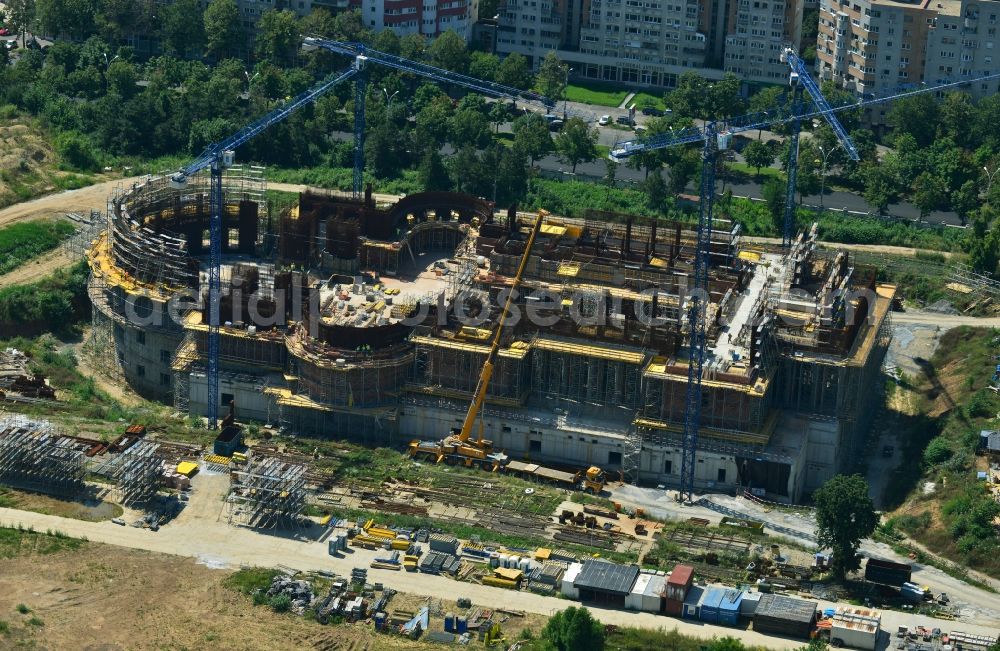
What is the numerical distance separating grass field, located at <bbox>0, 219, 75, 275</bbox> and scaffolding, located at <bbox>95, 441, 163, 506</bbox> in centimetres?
4494

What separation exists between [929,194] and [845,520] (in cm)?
7063

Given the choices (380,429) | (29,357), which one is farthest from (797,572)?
(29,357)

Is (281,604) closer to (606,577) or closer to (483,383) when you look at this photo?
(606,577)

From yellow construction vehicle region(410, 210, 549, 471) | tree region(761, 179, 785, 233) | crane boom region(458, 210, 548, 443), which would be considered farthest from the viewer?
tree region(761, 179, 785, 233)

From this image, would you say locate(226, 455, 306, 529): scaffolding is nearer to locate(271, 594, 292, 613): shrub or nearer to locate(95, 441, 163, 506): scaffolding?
locate(95, 441, 163, 506): scaffolding

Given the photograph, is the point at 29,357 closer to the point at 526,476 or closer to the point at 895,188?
the point at 526,476

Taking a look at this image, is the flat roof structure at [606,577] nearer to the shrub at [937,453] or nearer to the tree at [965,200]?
the shrub at [937,453]

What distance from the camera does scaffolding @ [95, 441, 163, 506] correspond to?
135 m

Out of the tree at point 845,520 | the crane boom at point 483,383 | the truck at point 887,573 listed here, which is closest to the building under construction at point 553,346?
the crane boom at point 483,383

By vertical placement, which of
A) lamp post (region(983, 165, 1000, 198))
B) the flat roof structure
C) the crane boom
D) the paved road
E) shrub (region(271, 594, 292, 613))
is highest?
lamp post (region(983, 165, 1000, 198))

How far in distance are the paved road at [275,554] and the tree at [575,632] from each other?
18.1 ft

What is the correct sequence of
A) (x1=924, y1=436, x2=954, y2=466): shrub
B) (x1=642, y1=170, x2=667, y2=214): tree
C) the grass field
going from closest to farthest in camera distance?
1. (x1=924, y1=436, x2=954, y2=466): shrub
2. the grass field
3. (x1=642, y1=170, x2=667, y2=214): tree

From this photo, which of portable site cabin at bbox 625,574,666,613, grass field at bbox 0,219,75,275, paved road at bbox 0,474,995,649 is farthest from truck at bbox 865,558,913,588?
grass field at bbox 0,219,75,275

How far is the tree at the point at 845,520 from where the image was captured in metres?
127
